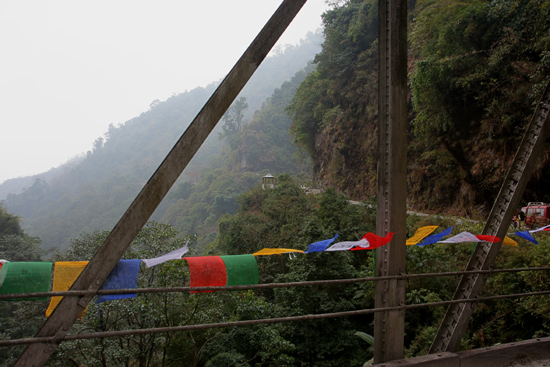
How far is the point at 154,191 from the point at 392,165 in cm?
176

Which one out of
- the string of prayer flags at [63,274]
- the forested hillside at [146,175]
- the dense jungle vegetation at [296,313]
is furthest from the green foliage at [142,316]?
the forested hillside at [146,175]

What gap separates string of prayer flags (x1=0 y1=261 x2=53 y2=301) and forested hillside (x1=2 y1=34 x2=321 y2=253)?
142 ft

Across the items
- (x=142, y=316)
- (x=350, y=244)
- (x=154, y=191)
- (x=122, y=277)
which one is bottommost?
(x=142, y=316)

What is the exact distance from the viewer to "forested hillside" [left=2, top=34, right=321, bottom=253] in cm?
5438

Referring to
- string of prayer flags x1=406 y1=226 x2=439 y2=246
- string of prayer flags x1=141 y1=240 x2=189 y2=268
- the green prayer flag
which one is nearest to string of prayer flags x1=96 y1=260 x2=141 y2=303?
string of prayer flags x1=141 y1=240 x2=189 y2=268

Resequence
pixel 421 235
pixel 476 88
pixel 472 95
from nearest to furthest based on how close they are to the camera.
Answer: pixel 421 235, pixel 476 88, pixel 472 95

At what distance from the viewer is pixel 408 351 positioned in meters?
7.20

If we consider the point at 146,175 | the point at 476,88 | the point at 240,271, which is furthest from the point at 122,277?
the point at 146,175

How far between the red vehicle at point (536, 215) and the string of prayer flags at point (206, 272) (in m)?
8.86

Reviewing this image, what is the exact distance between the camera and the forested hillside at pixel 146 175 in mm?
54375

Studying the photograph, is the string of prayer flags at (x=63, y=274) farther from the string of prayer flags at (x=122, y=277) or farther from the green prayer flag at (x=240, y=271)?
the green prayer flag at (x=240, y=271)

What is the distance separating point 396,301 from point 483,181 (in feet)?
37.6

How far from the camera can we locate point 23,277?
215 cm

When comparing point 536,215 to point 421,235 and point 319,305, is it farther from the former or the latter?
point 421,235
